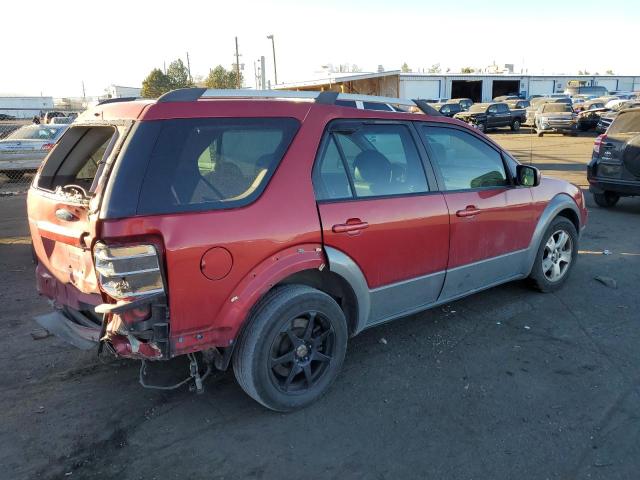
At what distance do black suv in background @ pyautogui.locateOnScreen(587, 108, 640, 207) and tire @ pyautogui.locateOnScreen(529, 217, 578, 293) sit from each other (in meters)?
3.99

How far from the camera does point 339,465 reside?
106 inches

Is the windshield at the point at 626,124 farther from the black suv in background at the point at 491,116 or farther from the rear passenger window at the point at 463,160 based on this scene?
the black suv in background at the point at 491,116

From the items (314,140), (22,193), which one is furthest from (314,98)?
(22,193)

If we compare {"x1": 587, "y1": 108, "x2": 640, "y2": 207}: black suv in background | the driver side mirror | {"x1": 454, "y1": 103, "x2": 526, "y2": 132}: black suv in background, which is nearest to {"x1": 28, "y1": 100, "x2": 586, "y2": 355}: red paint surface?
the driver side mirror

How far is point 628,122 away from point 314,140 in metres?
7.61

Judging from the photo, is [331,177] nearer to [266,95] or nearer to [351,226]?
[351,226]

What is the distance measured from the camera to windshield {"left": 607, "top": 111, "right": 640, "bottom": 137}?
8.43m

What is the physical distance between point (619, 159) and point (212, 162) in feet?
26.0

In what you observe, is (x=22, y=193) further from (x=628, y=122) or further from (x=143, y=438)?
(x=628, y=122)

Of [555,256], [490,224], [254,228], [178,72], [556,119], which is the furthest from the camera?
[178,72]

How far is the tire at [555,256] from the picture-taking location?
4.92 metres

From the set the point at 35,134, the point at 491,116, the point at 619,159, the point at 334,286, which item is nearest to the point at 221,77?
the point at 491,116

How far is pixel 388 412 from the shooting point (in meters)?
3.16

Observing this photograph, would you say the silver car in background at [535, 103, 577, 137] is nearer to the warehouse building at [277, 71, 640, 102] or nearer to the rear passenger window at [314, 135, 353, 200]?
the warehouse building at [277, 71, 640, 102]
